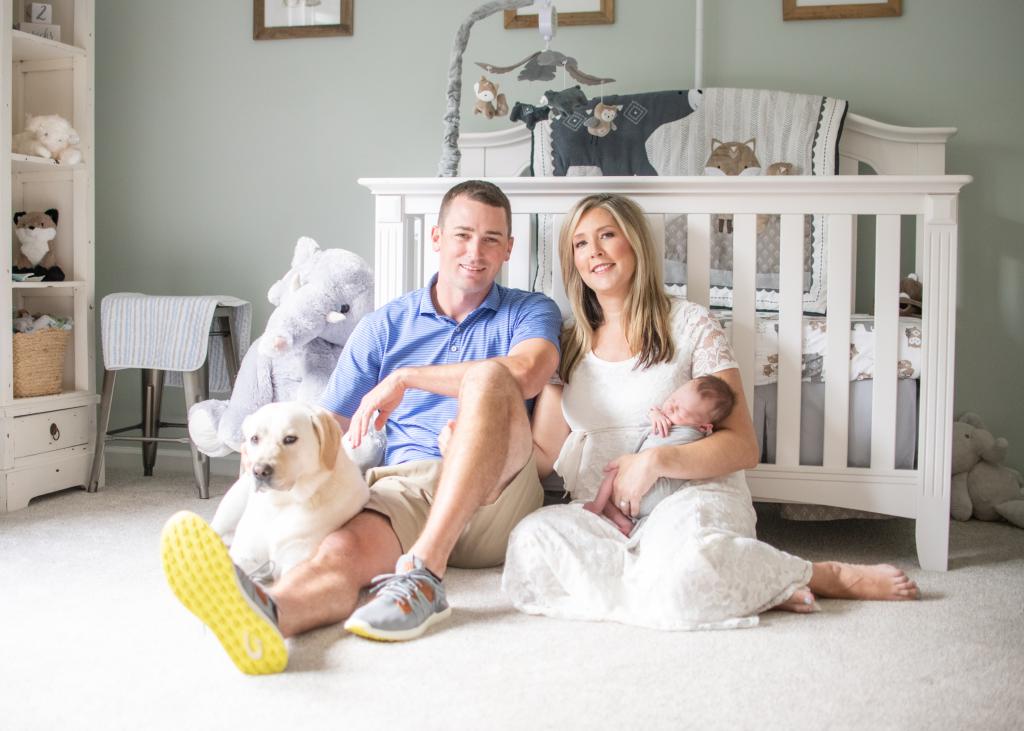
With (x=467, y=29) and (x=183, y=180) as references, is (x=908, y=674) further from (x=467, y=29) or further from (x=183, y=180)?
(x=183, y=180)

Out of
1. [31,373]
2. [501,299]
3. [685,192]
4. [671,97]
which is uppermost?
[671,97]

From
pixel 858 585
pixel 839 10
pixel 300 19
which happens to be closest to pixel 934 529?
pixel 858 585

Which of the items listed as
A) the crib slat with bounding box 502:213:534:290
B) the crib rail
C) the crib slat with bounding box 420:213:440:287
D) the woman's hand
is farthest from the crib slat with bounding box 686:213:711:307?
the crib slat with bounding box 420:213:440:287

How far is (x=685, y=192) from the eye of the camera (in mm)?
2066

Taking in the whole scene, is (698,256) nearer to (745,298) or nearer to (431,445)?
(745,298)

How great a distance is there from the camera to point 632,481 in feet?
5.80

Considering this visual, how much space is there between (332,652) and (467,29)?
1590 mm

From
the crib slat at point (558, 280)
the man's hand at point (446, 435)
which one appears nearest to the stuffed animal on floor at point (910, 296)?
the crib slat at point (558, 280)

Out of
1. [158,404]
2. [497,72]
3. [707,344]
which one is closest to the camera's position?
[707,344]

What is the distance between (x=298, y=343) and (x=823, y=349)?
1275 mm

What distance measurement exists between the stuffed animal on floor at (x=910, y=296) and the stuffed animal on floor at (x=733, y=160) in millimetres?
514

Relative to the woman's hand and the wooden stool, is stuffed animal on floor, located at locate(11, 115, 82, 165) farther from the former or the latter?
the woman's hand

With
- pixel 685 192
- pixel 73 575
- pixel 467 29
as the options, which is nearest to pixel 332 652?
pixel 73 575

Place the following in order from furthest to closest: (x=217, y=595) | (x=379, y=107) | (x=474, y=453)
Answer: (x=379, y=107)
(x=474, y=453)
(x=217, y=595)
